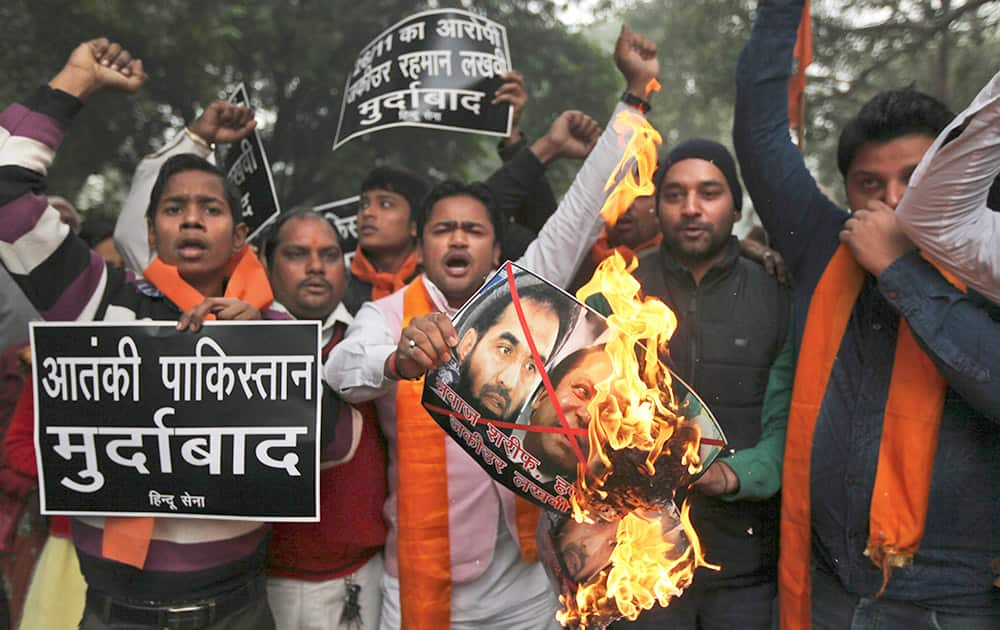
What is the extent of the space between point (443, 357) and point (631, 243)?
2.13 meters

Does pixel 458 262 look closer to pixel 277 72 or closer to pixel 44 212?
pixel 44 212

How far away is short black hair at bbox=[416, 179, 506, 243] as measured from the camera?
10.3 ft

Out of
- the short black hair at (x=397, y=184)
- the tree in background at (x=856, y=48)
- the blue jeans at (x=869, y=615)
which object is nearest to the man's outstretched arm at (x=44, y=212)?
the short black hair at (x=397, y=184)

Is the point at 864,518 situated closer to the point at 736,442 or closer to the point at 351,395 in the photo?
the point at 736,442

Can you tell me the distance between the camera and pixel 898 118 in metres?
2.52

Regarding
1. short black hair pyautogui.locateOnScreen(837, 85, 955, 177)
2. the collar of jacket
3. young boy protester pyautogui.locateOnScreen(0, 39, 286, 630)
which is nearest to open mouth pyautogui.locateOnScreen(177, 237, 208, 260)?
young boy protester pyautogui.locateOnScreen(0, 39, 286, 630)

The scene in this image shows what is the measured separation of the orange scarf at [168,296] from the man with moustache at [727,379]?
4.68 feet

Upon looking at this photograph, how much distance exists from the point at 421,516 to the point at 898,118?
1983 millimetres

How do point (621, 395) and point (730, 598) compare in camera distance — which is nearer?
point (621, 395)

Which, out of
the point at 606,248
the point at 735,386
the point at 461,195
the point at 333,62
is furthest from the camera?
the point at 333,62

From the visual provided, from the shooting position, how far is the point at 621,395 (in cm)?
218

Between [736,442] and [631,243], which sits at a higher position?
[631,243]

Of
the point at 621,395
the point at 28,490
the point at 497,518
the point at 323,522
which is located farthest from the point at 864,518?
the point at 28,490
